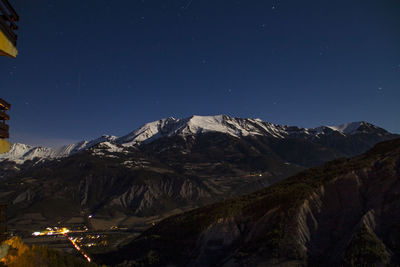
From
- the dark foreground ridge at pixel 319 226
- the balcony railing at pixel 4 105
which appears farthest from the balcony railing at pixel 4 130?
the dark foreground ridge at pixel 319 226

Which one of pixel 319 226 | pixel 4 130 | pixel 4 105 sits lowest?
pixel 319 226

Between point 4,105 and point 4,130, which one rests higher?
point 4,105

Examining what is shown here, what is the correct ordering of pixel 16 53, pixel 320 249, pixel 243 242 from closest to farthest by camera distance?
pixel 16 53, pixel 320 249, pixel 243 242

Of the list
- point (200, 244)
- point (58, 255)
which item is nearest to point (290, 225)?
point (200, 244)

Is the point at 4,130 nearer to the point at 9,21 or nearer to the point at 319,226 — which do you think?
the point at 9,21

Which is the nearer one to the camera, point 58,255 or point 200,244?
point 58,255

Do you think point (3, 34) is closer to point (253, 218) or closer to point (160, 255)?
point (253, 218)

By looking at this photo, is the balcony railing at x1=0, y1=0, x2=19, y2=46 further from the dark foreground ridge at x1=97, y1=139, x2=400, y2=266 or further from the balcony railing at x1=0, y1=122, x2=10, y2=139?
the dark foreground ridge at x1=97, y1=139, x2=400, y2=266

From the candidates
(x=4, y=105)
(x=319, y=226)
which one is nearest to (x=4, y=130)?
(x=4, y=105)
